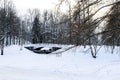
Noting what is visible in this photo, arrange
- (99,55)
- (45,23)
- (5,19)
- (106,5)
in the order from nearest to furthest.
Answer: (106,5) → (99,55) → (5,19) → (45,23)

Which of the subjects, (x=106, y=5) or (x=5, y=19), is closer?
(x=106, y=5)

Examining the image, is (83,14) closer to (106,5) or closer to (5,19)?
(106,5)

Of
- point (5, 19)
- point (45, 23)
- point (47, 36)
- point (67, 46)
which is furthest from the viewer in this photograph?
point (45, 23)

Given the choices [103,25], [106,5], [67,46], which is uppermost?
[106,5]

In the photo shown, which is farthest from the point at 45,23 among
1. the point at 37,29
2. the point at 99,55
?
the point at 99,55

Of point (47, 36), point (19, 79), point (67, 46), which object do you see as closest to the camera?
point (67, 46)

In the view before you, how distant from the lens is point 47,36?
277 feet

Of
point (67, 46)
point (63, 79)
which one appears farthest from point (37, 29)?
point (67, 46)

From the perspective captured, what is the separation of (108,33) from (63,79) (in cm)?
Answer: 861

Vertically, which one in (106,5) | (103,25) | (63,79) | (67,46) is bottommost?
(63,79)

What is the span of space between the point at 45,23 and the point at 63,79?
78554 millimetres

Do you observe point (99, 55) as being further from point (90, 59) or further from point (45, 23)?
point (45, 23)

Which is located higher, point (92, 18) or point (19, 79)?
point (92, 18)

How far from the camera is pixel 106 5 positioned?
944 cm
